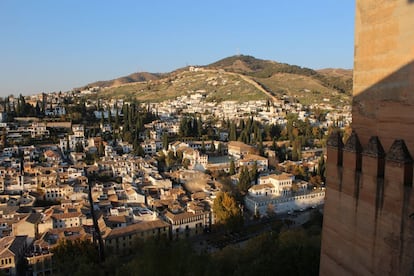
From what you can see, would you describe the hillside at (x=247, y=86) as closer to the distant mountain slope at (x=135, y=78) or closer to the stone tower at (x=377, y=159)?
the distant mountain slope at (x=135, y=78)

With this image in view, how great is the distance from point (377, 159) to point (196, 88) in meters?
68.3

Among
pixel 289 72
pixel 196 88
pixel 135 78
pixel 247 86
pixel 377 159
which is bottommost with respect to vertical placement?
pixel 377 159

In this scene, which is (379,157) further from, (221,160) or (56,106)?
(56,106)

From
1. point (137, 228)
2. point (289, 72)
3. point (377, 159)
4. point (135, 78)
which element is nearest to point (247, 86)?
point (289, 72)

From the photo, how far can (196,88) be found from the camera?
69.8m

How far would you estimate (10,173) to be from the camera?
20.2m

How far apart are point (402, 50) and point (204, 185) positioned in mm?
18974

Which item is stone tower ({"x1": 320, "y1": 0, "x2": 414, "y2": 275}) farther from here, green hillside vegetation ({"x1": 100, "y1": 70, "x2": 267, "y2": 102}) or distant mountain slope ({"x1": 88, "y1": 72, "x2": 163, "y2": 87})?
distant mountain slope ({"x1": 88, "y1": 72, "x2": 163, "y2": 87})

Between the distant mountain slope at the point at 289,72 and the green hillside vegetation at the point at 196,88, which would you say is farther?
the distant mountain slope at the point at 289,72

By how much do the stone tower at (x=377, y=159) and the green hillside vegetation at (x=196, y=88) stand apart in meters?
56.2

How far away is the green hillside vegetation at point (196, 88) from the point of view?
202 feet

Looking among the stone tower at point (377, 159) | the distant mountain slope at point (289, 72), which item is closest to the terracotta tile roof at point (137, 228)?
the stone tower at point (377, 159)

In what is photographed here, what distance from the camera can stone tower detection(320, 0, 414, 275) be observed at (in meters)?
2.11

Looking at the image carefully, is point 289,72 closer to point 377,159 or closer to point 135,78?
point 135,78
